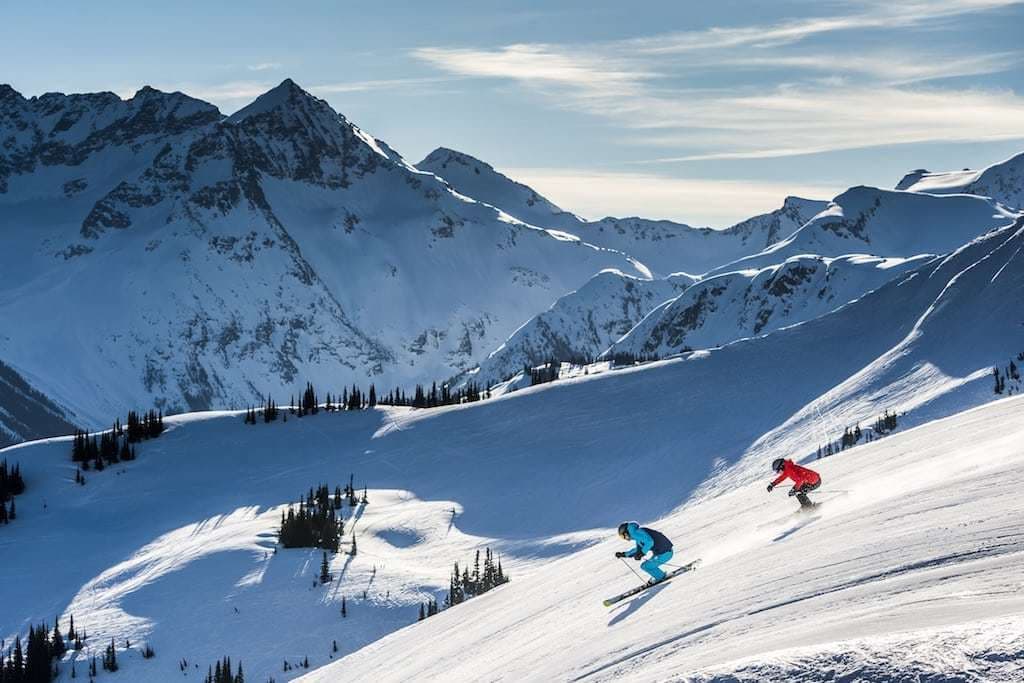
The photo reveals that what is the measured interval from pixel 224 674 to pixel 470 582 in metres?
13.4

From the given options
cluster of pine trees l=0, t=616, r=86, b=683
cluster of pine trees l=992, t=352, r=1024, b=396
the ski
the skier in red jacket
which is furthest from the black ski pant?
cluster of pine trees l=992, t=352, r=1024, b=396

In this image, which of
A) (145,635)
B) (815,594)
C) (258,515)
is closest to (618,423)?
(258,515)

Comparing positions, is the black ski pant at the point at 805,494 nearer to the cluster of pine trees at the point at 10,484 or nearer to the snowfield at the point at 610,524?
the snowfield at the point at 610,524

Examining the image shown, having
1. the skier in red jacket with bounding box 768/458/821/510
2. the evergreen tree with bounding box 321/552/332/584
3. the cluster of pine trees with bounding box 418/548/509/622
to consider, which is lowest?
the cluster of pine trees with bounding box 418/548/509/622

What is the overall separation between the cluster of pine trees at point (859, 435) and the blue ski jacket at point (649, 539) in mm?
42301

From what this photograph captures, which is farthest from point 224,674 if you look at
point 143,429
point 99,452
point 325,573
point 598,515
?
point 143,429

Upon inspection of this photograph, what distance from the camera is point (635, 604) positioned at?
20.9 m

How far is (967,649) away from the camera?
11.1 meters

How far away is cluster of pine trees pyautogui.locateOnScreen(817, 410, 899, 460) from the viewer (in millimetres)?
62781

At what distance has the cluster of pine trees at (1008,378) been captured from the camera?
63469 mm

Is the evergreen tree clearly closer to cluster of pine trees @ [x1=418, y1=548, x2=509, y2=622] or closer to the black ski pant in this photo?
cluster of pine trees @ [x1=418, y1=548, x2=509, y2=622]

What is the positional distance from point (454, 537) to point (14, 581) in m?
23.5

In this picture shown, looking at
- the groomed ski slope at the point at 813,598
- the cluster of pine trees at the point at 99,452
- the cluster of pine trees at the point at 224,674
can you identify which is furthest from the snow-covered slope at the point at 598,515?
the cluster of pine trees at the point at 99,452

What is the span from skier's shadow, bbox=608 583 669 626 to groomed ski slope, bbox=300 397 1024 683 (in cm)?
6
